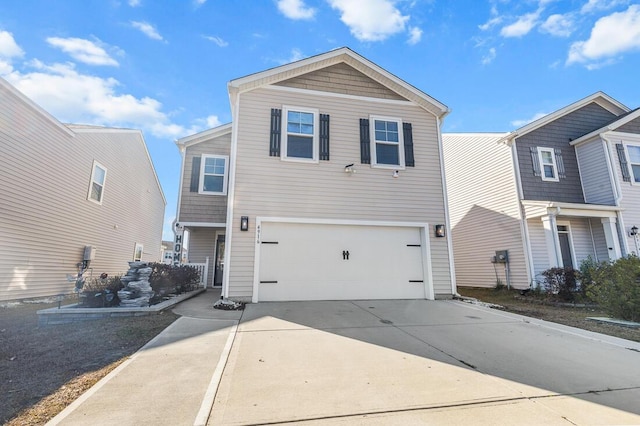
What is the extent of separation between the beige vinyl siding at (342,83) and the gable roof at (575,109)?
5164 millimetres

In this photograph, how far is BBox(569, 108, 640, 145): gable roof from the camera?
10.6 metres

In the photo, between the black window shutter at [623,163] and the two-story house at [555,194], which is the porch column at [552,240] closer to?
the two-story house at [555,194]

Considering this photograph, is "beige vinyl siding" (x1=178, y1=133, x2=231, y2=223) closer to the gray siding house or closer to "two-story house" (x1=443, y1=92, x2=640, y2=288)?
the gray siding house

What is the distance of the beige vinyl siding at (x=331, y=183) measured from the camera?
7.18 m

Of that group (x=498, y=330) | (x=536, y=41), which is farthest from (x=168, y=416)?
(x=536, y=41)

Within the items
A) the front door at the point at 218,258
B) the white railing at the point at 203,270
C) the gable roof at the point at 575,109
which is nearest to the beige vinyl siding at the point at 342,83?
the gable roof at the point at 575,109

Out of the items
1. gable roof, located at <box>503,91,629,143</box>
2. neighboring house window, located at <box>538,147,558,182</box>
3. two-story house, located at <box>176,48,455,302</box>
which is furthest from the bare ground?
neighboring house window, located at <box>538,147,558,182</box>

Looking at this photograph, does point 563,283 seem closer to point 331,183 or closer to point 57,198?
point 331,183

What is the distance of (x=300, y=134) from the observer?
7793 mm

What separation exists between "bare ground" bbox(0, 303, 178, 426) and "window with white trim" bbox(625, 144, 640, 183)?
51.2ft

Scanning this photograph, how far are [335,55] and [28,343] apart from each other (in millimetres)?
8713

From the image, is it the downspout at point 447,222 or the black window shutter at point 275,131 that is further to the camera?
the downspout at point 447,222

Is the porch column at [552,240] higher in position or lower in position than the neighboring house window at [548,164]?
lower

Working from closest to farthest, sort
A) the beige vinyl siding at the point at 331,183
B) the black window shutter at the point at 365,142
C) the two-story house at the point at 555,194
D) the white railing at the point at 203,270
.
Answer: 1. the beige vinyl siding at the point at 331,183
2. the black window shutter at the point at 365,142
3. the two-story house at the point at 555,194
4. the white railing at the point at 203,270
